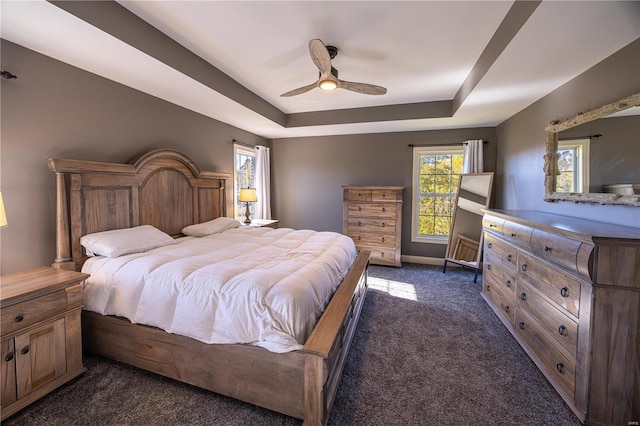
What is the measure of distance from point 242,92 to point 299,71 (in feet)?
2.77

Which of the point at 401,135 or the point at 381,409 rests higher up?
the point at 401,135

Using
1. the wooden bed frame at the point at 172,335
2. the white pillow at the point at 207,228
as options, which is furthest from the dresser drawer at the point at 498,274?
the white pillow at the point at 207,228

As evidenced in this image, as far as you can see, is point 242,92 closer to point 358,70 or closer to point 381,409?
point 358,70

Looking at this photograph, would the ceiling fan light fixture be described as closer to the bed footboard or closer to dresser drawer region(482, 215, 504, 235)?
the bed footboard

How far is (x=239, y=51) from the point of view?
8.33 feet

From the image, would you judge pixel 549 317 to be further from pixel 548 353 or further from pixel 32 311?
pixel 32 311

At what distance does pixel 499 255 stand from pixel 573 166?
40.7 inches

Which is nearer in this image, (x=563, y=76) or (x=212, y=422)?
(x=212, y=422)

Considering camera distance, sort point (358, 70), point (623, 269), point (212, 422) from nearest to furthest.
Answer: point (623, 269), point (212, 422), point (358, 70)

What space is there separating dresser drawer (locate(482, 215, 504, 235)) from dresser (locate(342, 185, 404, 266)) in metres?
1.43

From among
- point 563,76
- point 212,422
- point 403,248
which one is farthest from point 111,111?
point 403,248

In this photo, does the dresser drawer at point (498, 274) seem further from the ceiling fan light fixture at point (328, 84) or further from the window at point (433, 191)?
the ceiling fan light fixture at point (328, 84)

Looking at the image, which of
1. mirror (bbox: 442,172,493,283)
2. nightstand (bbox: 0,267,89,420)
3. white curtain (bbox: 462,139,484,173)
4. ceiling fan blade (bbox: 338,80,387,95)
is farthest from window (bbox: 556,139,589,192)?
nightstand (bbox: 0,267,89,420)

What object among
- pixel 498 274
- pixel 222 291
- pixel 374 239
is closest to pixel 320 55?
pixel 222 291
